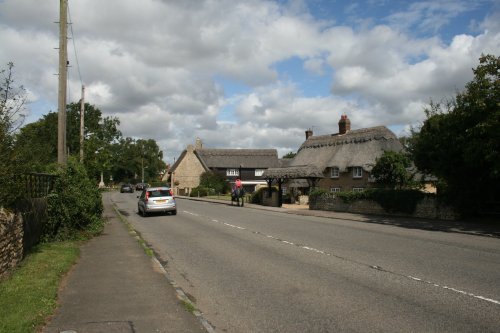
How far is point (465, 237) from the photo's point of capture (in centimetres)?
1525

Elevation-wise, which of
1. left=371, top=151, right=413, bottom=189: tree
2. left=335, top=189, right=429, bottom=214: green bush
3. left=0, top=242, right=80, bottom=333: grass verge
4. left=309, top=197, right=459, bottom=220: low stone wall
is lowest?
left=0, top=242, right=80, bottom=333: grass verge

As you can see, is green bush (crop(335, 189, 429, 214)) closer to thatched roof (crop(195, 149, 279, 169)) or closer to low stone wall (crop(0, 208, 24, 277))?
low stone wall (crop(0, 208, 24, 277))

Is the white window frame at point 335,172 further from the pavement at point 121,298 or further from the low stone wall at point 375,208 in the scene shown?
the pavement at point 121,298

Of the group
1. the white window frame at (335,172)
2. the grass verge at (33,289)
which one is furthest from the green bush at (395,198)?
the white window frame at (335,172)

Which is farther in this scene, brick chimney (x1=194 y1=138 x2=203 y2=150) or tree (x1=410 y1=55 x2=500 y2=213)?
brick chimney (x1=194 y1=138 x2=203 y2=150)

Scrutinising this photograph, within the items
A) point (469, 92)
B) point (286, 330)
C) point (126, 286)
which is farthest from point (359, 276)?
point (469, 92)

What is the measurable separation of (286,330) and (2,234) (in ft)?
17.8

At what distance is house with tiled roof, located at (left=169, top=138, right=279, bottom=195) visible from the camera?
78500 millimetres

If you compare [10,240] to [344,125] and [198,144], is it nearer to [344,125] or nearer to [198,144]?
[344,125]

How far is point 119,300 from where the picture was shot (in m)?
6.98

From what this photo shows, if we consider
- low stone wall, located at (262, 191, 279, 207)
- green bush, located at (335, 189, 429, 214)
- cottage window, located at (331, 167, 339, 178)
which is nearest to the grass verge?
green bush, located at (335, 189, 429, 214)

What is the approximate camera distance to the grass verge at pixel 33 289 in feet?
18.5

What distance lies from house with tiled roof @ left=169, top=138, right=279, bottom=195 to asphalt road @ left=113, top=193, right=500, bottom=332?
6311 cm

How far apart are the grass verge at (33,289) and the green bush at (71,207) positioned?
2.54 metres
